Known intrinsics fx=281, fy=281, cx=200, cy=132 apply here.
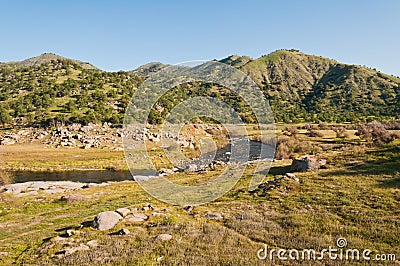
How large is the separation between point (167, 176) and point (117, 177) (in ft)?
38.7

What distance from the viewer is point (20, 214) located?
2962 centimetres

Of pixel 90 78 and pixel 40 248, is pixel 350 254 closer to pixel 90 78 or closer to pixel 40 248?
pixel 40 248

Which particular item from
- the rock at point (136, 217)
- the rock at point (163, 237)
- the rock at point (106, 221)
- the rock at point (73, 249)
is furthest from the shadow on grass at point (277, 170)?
the rock at point (73, 249)

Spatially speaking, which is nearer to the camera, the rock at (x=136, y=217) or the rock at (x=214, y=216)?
the rock at (x=214, y=216)

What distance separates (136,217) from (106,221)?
8.10 feet

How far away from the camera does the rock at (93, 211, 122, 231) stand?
2010 centimetres

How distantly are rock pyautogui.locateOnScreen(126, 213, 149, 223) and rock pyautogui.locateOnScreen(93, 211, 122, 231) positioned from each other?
2.59 feet

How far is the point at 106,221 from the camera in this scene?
20656mm

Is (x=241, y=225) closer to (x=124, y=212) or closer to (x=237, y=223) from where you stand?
(x=237, y=223)

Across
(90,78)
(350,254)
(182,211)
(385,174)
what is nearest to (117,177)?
(182,211)

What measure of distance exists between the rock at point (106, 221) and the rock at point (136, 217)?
790mm

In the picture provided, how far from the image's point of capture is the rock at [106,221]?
20.1m

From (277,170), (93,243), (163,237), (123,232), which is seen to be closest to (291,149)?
(277,170)

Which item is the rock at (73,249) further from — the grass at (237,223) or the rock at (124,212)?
the rock at (124,212)
